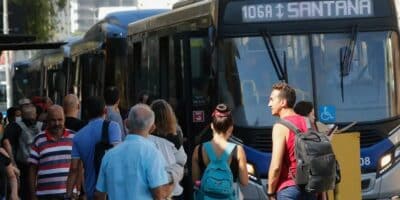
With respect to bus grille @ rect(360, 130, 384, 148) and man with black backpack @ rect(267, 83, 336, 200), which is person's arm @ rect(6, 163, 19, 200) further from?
bus grille @ rect(360, 130, 384, 148)

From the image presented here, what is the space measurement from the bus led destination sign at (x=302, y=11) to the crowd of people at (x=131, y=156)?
327 centimetres

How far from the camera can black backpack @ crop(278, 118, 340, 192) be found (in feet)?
27.7

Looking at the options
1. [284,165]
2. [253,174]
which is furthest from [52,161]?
[253,174]

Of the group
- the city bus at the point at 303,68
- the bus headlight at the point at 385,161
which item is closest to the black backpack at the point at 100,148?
the city bus at the point at 303,68

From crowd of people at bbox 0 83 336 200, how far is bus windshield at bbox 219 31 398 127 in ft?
8.93

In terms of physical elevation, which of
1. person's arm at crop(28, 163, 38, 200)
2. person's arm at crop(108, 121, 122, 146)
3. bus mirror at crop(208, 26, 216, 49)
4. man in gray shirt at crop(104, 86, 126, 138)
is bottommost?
person's arm at crop(28, 163, 38, 200)

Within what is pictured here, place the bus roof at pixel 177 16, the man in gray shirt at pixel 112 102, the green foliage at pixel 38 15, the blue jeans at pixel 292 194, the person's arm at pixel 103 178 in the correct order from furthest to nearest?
the green foliage at pixel 38 15 → the bus roof at pixel 177 16 → the man in gray shirt at pixel 112 102 → the blue jeans at pixel 292 194 → the person's arm at pixel 103 178

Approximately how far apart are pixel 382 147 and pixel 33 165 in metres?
4.88

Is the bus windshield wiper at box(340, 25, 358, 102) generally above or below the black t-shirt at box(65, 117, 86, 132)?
above

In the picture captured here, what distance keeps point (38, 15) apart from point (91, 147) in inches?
1194

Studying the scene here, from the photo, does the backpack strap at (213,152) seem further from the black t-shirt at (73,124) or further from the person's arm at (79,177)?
the black t-shirt at (73,124)

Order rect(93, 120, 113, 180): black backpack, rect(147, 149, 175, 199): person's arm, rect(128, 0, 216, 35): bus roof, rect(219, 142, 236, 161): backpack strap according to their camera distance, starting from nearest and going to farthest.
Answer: rect(147, 149, 175, 199): person's arm < rect(219, 142, 236, 161): backpack strap < rect(93, 120, 113, 180): black backpack < rect(128, 0, 216, 35): bus roof

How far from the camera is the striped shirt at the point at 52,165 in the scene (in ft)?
31.8

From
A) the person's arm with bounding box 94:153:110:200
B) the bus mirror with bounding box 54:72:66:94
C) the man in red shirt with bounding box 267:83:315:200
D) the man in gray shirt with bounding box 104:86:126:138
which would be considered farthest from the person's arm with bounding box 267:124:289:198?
the bus mirror with bounding box 54:72:66:94
